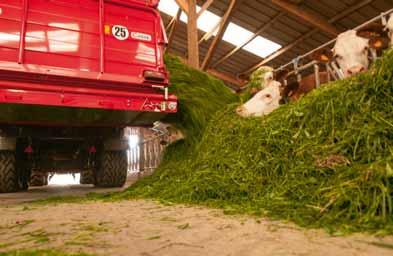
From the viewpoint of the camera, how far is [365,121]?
2.27 metres

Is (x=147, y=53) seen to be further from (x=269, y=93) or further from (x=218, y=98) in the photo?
(x=269, y=93)

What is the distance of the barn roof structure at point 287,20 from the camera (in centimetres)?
888

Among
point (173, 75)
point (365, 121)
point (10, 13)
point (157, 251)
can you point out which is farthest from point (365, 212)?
point (10, 13)

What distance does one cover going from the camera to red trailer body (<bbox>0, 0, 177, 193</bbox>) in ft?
11.0

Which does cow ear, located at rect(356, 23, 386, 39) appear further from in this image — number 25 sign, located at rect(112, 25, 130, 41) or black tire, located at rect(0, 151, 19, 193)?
black tire, located at rect(0, 151, 19, 193)

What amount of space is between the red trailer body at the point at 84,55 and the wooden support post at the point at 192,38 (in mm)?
1964

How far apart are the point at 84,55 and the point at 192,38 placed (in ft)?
9.71

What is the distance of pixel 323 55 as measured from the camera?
15.2 ft

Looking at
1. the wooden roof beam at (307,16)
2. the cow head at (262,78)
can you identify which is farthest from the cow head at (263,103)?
the wooden roof beam at (307,16)

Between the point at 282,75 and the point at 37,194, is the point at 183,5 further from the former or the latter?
the point at 37,194

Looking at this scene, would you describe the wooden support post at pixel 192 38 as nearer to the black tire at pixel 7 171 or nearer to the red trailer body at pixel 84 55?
the red trailer body at pixel 84 55

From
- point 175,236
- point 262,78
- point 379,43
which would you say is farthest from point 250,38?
point 175,236

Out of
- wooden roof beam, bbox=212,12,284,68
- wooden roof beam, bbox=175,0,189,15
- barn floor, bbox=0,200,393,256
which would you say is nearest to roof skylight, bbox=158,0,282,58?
wooden roof beam, bbox=212,12,284,68

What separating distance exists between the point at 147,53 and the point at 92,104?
1.11m
